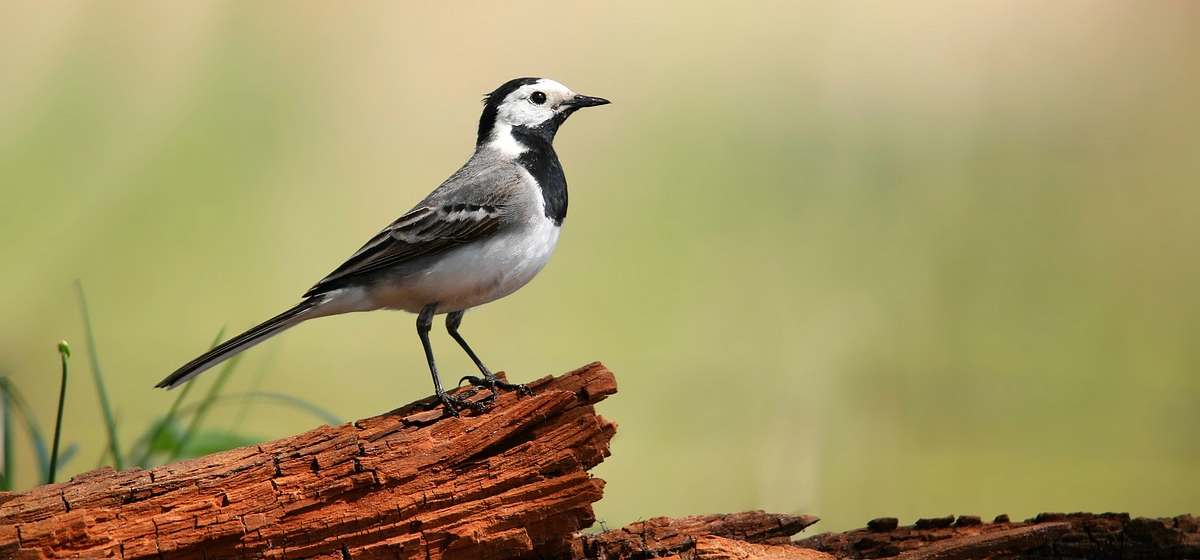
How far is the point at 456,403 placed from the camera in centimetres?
328

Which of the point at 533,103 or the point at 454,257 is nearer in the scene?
the point at 454,257

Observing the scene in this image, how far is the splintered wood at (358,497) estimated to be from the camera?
264cm

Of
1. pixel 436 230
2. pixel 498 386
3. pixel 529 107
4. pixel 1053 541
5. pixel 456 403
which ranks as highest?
pixel 529 107

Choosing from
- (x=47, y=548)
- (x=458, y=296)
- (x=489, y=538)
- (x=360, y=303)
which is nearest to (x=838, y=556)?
(x=489, y=538)

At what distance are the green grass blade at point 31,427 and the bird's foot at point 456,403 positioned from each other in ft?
7.00

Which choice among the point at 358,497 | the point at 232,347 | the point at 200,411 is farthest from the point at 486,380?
the point at 200,411

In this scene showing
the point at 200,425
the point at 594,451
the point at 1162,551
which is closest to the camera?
the point at 594,451

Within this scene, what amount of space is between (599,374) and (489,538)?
705 millimetres

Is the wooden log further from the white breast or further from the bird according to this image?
the white breast

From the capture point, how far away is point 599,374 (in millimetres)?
3104

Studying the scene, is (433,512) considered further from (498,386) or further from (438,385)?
(498,386)

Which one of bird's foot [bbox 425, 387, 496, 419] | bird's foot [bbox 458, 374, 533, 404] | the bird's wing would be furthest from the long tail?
bird's foot [bbox 458, 374, 533, 404]

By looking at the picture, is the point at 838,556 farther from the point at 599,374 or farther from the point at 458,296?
the point at 458,296

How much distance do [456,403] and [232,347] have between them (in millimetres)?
911
